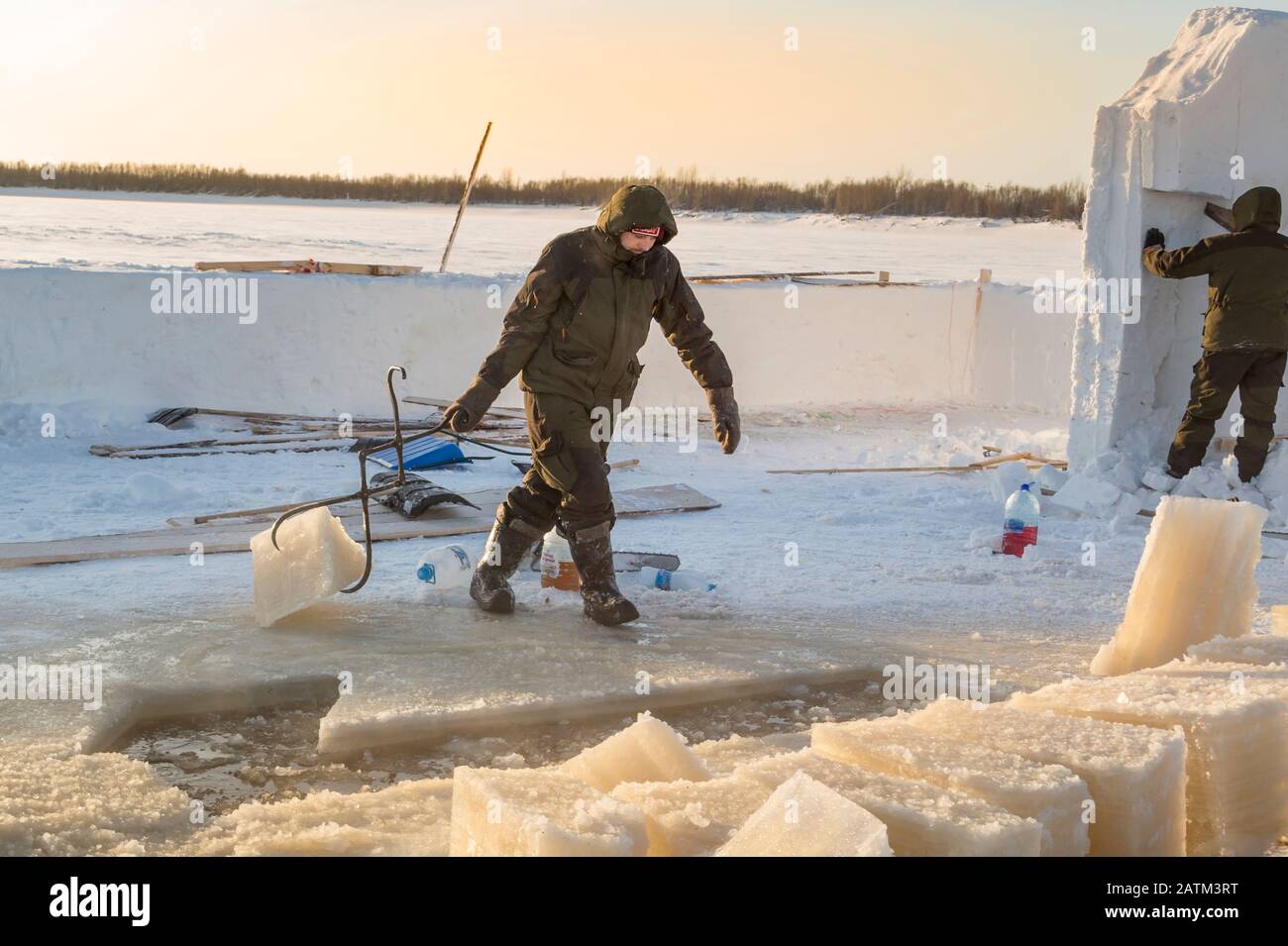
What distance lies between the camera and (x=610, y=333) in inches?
207

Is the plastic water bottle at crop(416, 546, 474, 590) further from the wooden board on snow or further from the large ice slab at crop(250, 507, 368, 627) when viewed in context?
the wooden board on snow

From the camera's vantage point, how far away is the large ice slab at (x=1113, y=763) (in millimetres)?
3055

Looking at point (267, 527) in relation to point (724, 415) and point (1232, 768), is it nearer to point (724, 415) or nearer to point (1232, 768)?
point (724, 415)

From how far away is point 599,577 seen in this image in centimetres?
536

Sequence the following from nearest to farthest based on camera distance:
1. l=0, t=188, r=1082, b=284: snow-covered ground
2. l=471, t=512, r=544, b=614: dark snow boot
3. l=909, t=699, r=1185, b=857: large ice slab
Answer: l=909, t=699, r=1185, b=857: large ice slab, l=471, t=512, r=544, b=614: dark snow boot, l=0, t=188, r=1082, b=284: snow-covered ground

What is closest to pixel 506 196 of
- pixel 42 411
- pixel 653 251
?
pixel 42 411

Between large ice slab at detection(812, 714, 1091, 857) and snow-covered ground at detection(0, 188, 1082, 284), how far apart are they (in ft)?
32.4

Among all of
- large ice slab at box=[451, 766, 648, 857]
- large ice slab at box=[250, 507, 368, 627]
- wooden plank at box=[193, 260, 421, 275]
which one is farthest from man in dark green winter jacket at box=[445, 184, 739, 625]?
wooden plank at box=[193, 260, 421, 275]

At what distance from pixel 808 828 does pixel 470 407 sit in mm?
2845

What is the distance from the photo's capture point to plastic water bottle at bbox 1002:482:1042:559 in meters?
6.87

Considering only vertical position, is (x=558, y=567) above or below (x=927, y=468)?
below

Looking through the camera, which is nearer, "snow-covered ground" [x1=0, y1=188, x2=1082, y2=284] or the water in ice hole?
the water in ice hole

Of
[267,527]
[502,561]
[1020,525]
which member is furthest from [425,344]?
[502,561]

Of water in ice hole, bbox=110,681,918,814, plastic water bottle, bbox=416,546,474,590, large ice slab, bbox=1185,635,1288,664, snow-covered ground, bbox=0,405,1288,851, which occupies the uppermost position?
large ice slab, bbox=1185,635,1288,664
